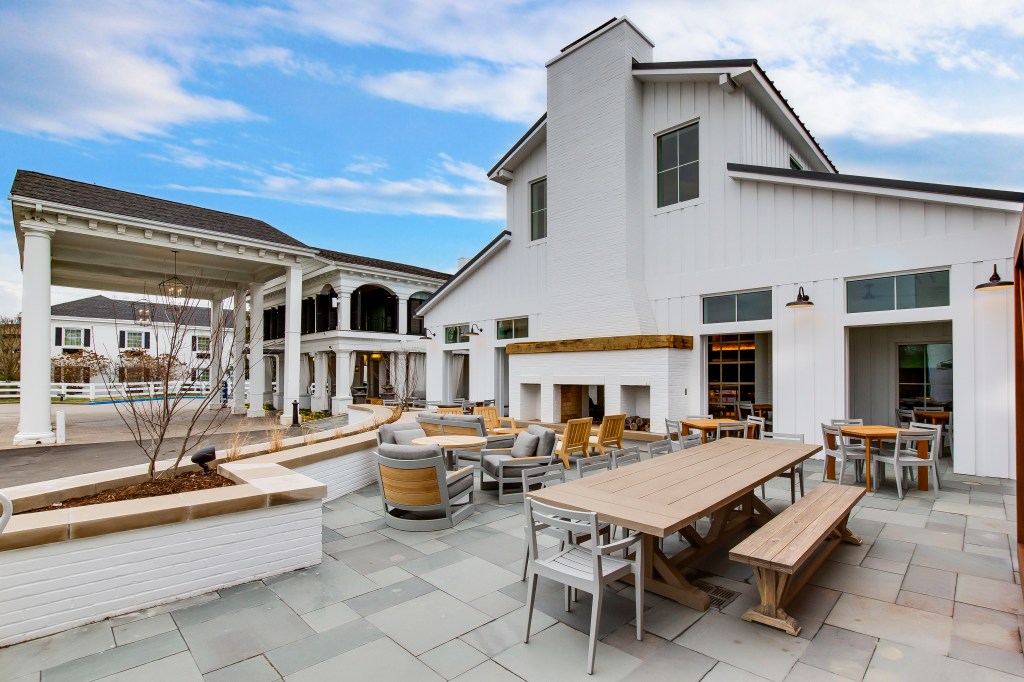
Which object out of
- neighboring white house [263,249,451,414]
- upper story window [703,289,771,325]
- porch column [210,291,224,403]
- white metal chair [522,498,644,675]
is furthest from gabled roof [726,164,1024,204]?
neighboring white house [263,249,451,414]

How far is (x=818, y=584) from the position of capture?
3.90 metres

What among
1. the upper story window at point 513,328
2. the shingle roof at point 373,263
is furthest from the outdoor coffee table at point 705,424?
the shingle roof at point 373,263

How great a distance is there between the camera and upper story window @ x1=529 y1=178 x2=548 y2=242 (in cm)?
1350

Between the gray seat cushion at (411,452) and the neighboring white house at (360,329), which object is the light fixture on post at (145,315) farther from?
the neighboring white house at (360,329)

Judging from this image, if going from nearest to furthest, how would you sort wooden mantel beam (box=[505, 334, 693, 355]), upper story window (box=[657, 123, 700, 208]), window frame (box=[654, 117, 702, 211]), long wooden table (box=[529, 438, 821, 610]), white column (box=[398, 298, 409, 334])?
long wooden table (box=[529, 438, 821, 610])
wooden mantel beam (box=[505, 334, 693, 355])
window frame (box=[654, 117, 702, 211])
upper story window (box=[657, 123, 700, 208])
white column (box=[398, 298, 409, 334])

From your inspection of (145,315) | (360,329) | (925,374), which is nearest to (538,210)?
(145,315)

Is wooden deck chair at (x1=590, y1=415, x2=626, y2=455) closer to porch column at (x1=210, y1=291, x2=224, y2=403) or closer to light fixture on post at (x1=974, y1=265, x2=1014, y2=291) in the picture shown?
light fixture on post at (x1=974, y1=265, x2=1014, y2=291)

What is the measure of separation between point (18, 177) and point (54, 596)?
14.3 m

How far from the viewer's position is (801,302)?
28.6 feet

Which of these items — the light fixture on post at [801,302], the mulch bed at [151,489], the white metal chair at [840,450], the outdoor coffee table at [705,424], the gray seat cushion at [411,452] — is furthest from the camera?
the light fixture on post at [801,302]

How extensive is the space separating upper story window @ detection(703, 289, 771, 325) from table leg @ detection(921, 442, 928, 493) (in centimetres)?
348

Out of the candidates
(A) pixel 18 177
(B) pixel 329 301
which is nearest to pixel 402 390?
(B) pixel 329 301

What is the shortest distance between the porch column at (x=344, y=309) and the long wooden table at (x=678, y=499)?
18444 mm

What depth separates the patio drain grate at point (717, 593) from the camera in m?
3.58
